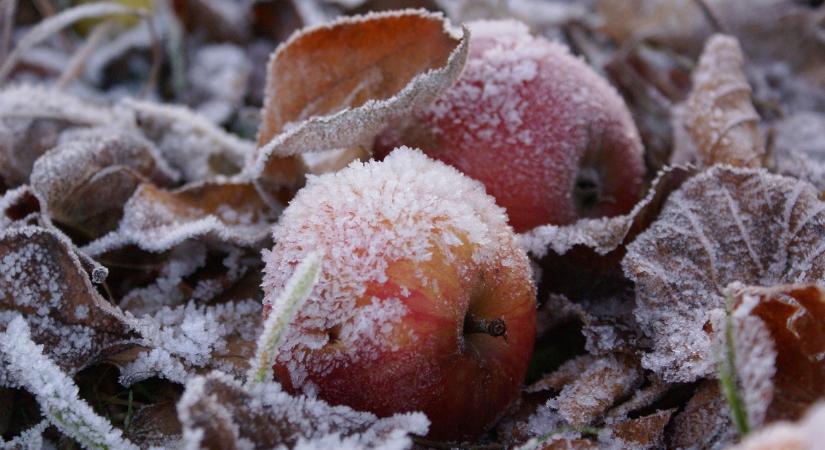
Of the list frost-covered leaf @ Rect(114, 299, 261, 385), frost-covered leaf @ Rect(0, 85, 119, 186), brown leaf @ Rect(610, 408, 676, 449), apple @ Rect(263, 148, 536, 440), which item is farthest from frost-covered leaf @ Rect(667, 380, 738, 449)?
frost-covered leaf @ Rect(0, 85, 119, 186)

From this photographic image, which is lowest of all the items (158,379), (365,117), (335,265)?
(158,379)

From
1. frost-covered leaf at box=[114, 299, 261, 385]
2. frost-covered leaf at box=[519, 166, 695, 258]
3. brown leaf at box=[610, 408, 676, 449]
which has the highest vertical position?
frost-covered leaf at box=[519, 166, 695, 258]

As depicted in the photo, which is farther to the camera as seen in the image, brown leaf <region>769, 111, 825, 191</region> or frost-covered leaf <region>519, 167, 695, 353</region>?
brown leaf <region>769, 111, 825, 191</region>

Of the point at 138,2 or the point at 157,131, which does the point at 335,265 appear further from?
the point at 138,2

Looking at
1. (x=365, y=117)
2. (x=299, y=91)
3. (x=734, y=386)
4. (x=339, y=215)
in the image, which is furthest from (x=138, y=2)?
(x=734, y=386)

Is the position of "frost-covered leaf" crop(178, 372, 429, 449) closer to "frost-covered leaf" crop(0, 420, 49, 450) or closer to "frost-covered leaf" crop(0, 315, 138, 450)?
"frost-covered leaf" crop(0, 315, 138, 450)

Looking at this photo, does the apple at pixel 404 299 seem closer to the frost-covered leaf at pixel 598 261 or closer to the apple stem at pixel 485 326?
the apple stem at pixel 485 326
